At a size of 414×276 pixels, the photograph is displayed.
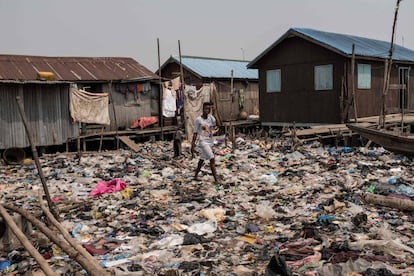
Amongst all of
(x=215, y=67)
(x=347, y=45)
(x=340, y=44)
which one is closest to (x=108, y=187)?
(x=340, y=44)

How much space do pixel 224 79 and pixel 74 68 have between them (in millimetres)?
7886

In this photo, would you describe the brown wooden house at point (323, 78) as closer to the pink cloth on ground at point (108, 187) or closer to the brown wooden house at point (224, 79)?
the brown wooden house at point (224, 79)

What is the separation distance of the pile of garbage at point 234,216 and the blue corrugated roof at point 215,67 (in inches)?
426

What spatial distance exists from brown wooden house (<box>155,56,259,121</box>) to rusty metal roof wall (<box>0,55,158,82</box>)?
3.72 meters

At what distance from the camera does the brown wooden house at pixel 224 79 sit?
804 inches

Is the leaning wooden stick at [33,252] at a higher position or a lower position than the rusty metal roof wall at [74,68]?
lower

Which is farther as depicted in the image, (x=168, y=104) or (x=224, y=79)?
(x=224, y=79)

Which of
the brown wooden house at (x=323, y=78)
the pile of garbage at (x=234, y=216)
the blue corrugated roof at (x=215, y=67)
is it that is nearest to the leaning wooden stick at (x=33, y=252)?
the pile of garbage at (x=234, y=216)

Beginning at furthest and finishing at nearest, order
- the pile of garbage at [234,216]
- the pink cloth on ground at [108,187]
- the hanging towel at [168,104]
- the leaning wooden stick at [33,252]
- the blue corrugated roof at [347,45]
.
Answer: the hanging towel at [168,104], the blue corrugated roof at [347,45], the pink cloth on ground at [108,187], the pile of garbage at [234,216], the leaning wooden stick at [33,252]

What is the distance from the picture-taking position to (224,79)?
68.7 feet

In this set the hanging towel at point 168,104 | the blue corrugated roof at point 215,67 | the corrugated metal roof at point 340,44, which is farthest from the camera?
the blue corrugated roof at point 215,67

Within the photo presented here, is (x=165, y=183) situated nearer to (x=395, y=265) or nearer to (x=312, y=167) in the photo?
(x=312, y=167)

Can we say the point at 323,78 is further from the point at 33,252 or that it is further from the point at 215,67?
the point at 33,252

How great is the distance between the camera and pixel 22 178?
987 centimetres
